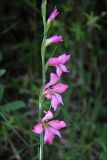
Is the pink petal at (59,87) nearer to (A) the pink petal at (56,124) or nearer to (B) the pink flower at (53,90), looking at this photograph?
(B) the pink flower at (53,90)

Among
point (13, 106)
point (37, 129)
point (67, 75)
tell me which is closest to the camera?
point (37, 129)

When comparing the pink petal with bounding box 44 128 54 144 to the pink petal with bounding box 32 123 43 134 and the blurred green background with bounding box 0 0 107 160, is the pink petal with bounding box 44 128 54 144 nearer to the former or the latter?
the pink petal with bounding box 32 123 43 134

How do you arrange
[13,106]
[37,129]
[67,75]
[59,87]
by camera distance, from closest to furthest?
[37,129]
[59,87]
[13,106]
[67,75]

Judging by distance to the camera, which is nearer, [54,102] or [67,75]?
[54,102]

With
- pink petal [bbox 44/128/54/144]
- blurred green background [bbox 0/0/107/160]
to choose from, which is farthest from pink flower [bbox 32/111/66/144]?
blurred green background [bbox 0/0/107/160]

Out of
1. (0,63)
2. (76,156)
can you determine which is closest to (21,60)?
(0,63)

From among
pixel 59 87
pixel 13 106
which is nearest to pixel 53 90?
pixel 59 87

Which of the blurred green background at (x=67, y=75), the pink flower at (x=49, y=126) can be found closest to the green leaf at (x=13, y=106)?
the blurred green background at (x=67, y=75)

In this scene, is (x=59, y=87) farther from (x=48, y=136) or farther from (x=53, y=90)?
(x=48, y=136)

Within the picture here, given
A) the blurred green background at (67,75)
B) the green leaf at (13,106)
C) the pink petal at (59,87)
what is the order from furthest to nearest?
the blurred green background at (67,75) < the green leaf at (13,106) < the pink petal at (59,87)
